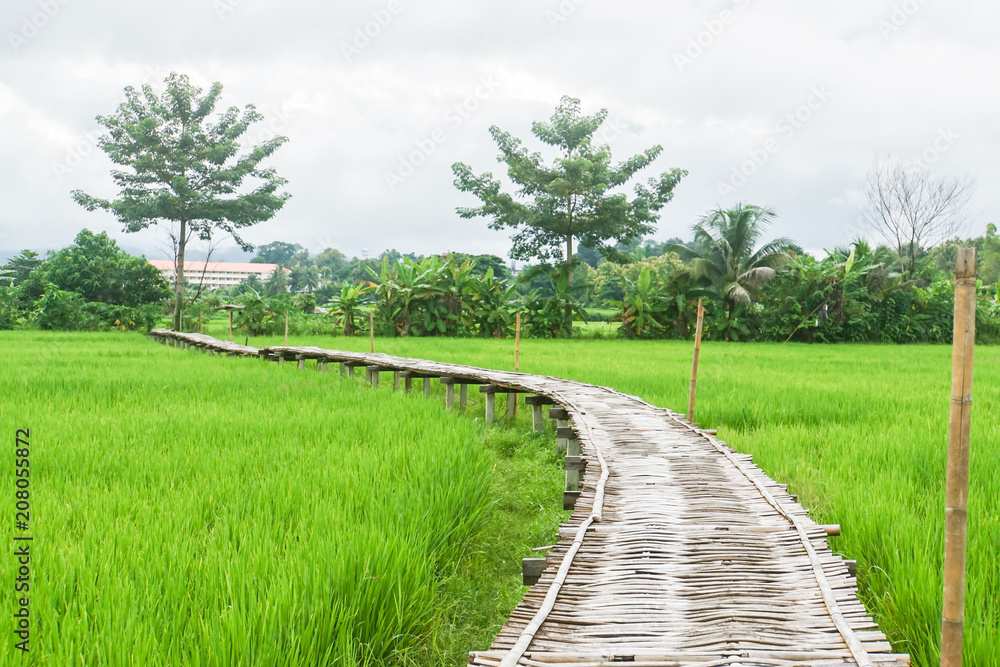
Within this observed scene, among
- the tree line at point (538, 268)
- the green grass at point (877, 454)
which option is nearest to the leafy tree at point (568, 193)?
the tree line at point (538, 268)

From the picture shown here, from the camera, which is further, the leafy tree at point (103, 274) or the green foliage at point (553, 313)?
the leafy tree at point (103, 274)

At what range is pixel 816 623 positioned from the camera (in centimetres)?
193

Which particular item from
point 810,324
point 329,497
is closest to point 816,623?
point 329,497

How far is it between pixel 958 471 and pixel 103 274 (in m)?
24.0

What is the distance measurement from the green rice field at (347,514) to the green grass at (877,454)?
0.05 ft

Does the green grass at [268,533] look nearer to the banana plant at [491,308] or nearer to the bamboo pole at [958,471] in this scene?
the bamboo pole at [958,471]

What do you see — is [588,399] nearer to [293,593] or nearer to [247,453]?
[247,453]

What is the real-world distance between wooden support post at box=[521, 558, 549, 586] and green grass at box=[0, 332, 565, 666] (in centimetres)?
40

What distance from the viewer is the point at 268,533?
2.51 metres

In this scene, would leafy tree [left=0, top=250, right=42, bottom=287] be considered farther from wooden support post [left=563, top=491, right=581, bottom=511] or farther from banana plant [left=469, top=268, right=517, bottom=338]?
wooden support post [left=563, top=491, right=581, bottom=511]

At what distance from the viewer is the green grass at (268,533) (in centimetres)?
190

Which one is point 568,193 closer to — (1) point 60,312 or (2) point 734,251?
(2) point 734,251

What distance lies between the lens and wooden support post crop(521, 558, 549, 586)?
2.38 meters

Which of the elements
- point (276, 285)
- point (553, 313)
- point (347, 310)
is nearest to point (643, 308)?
point (553, 313)
